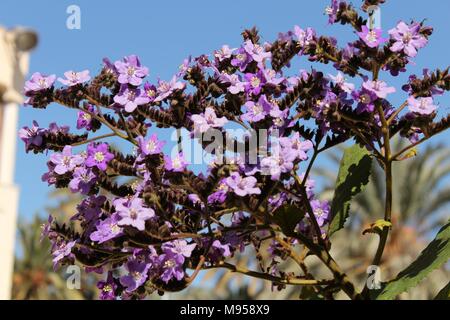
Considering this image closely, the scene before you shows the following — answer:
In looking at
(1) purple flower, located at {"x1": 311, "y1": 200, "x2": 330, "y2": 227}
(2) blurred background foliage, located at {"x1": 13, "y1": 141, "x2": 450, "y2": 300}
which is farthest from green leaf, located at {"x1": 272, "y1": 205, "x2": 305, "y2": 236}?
(2) blurred background foliage, located at {"x1": 13, "y1": 141, "x2": 450, "y2": 300}

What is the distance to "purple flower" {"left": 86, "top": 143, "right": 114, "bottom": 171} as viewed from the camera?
305 cm

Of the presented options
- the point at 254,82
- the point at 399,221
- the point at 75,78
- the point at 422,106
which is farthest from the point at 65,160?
the point at 399,221

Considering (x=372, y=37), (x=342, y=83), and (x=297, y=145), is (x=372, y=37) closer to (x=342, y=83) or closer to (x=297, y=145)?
(x=342, y=83)

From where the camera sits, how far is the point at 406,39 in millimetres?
3109

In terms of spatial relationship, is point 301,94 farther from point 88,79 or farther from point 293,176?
point 88,79

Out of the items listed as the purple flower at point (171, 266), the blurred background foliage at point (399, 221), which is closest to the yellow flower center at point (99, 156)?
the purple flower at point (171, 266)

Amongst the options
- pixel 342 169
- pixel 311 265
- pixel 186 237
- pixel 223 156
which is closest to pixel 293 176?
pixel 223 156

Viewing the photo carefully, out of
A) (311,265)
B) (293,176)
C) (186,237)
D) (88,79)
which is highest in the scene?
(311,265)

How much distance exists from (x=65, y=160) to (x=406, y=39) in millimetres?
1415

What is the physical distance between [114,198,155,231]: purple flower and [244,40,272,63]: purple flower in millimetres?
768

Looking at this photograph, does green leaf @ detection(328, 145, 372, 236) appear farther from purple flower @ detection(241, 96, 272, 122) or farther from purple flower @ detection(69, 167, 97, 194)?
purple flower @ detection(69, 167, 97, 194)

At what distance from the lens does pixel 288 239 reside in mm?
3426

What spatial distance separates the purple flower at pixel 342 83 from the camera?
3.02 m

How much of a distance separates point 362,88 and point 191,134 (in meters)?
0.67
